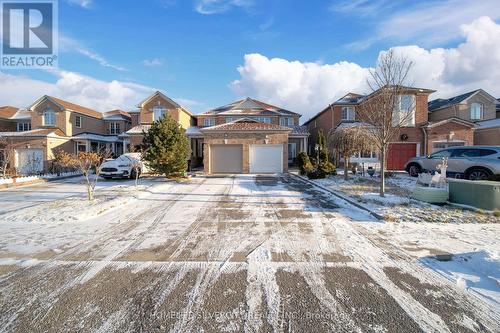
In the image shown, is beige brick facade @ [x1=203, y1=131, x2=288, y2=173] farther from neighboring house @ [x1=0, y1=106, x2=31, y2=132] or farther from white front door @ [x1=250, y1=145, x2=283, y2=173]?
neighboring house @ [x1=0, y1=106, x2=31, y2=132]

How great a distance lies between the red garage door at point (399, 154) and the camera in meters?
21.9

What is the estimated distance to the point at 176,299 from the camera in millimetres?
3191

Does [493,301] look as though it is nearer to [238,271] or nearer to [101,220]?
[238,271]

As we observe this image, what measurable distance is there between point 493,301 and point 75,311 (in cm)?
485

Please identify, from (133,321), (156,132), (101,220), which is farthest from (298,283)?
(156,132)

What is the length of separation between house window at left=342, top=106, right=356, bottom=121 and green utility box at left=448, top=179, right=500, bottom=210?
58.1ft

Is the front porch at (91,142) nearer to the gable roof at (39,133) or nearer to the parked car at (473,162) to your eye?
the gable roof at (39,133)

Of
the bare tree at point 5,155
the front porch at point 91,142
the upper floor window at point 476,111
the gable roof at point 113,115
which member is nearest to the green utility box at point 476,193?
the bare tree at point 5,155

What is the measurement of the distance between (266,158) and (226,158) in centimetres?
313

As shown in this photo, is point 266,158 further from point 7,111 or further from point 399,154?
point 7,111

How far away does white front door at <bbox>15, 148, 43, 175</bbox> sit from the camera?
923 inches

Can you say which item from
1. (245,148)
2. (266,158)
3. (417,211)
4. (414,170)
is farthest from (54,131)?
(414,170)

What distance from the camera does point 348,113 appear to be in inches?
997

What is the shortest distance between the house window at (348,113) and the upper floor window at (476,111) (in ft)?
37.7
